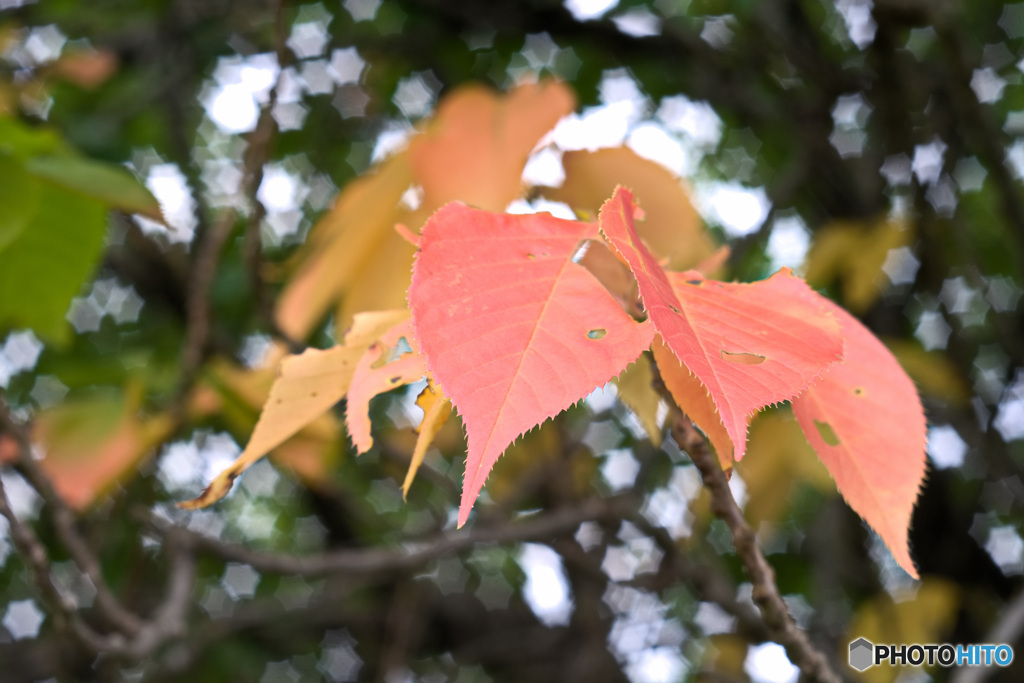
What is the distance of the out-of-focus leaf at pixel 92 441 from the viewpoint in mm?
1020

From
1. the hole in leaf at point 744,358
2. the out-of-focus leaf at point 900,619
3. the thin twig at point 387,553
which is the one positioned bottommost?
the out-of-focus leaf at point 900,619

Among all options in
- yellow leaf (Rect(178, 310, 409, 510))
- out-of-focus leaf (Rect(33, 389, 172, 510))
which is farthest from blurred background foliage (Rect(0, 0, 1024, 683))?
yellow leaf (Rect(178, 310, 409, 510))

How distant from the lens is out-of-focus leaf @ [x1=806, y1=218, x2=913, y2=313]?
4.77ft

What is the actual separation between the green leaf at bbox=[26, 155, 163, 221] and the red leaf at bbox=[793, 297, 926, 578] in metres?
0.58

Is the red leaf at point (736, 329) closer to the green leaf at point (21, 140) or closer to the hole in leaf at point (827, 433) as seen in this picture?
the hole in leaf at point (827, 433)

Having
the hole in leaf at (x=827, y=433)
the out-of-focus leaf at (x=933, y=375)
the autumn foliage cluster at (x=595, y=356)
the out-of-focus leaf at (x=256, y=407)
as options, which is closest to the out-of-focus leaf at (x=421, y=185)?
the out-of-focus leaf at (x=256, y=407)

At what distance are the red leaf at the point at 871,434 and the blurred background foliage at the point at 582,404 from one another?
0.51 m

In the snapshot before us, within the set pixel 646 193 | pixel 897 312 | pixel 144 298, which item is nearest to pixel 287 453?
pixel 646 193

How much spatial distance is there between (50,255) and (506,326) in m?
0.65

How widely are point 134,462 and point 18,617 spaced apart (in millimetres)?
1559

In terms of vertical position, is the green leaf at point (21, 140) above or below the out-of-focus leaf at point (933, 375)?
above

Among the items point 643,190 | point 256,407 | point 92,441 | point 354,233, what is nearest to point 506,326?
point 643,190

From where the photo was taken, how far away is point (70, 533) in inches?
30.7

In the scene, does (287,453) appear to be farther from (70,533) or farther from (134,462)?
(70,533)
